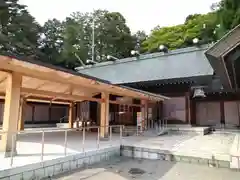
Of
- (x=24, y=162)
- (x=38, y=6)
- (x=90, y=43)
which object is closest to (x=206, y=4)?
(x=90, y=43)

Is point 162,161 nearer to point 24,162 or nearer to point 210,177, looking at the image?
point 210,177

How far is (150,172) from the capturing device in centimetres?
580

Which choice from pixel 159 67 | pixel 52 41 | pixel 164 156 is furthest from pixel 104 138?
pixel 52 41

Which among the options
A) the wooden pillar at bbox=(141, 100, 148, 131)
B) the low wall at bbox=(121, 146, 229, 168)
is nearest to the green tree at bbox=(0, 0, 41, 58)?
the wooden pillar at bbox=(141, 100, 148, 131)

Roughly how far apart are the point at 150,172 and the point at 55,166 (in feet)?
7.84

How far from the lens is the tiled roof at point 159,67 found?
1419cm

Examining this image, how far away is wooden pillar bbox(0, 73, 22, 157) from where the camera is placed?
5.34 meters

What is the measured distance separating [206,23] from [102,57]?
1359 cm

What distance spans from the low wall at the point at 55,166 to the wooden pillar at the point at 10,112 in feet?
3.10

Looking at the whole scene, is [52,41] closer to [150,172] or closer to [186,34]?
[186,34]

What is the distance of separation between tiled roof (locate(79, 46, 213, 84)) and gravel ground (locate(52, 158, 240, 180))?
8298 millimetres

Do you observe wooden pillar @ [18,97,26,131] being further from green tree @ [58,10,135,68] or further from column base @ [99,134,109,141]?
green tree @ [58,10,135,68]

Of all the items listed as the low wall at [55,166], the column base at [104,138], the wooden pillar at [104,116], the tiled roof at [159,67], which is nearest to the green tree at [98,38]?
the tiled roof at [159,67]

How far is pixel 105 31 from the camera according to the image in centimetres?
2930
